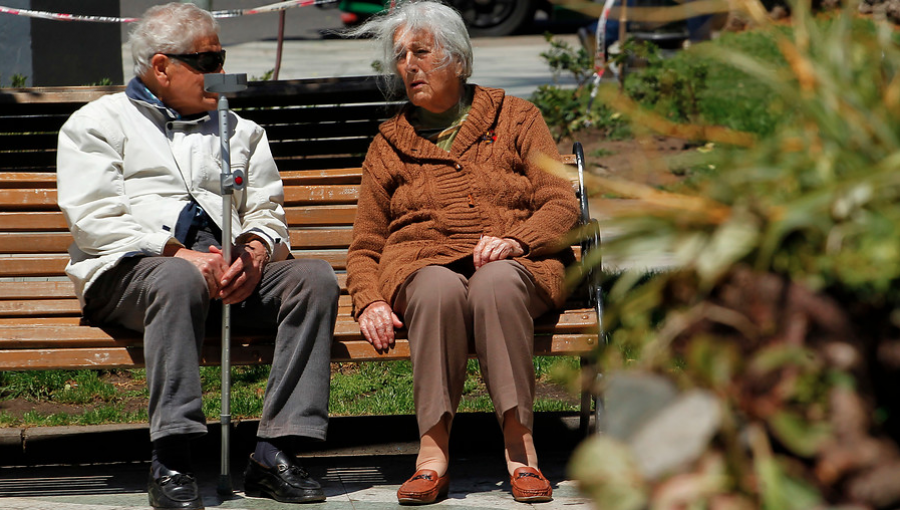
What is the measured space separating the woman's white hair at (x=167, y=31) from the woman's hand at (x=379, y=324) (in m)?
1.07

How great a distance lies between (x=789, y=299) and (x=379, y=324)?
224 cm

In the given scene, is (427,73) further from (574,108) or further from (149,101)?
(574,108)

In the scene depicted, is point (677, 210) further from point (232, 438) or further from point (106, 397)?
point (106, 397)

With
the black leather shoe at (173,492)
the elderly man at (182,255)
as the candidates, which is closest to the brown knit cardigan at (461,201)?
the elderly man at (182,255)

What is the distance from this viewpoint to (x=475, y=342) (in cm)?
338

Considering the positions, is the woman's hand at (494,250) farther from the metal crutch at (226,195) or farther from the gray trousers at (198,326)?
the metal crutch at (226,195)

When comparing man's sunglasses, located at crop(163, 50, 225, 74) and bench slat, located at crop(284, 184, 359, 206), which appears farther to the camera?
bench slat, located at crop(284, 184, 359, 206)

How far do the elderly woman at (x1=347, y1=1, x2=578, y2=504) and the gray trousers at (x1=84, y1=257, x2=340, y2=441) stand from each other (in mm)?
196

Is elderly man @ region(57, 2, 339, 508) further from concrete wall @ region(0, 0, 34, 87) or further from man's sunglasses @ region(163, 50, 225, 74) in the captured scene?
concrete wall @ region(0, 0, 34, 87)

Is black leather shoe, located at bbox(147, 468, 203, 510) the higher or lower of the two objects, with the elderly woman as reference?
lower

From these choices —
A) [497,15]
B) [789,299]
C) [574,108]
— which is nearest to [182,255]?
[789,299]

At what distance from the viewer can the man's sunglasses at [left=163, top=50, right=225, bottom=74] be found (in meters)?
3.64

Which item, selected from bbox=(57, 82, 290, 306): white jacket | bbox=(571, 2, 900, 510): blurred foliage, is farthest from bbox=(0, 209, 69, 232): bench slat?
bbox=(571, 2, 900, 510): blurred foliage

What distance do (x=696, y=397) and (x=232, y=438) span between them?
2997mm
